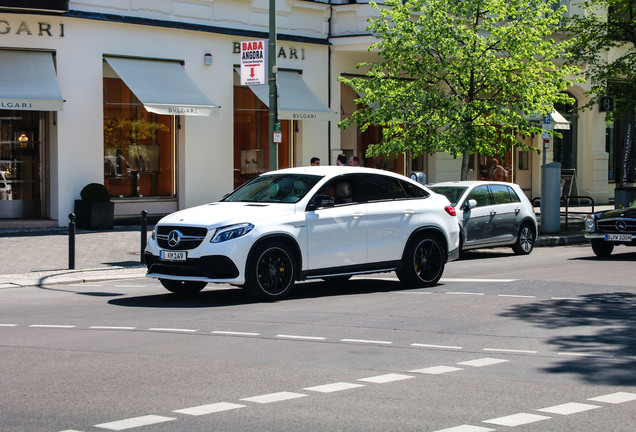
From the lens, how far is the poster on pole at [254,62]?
62.0ft

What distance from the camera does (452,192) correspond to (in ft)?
63.4

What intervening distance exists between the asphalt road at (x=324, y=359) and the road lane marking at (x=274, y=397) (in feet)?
0.05

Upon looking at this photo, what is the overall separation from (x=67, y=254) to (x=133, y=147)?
7.06m

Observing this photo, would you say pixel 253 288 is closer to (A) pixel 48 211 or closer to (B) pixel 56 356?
(B) pixel 56 356

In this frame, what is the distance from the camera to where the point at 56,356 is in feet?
28.1

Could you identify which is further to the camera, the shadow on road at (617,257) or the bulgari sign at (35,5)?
the bulgari sign at (35,5)

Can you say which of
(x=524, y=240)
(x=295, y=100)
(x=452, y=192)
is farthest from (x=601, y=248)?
(x=295, y=100)

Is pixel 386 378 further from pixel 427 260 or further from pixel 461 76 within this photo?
pixel 461 76

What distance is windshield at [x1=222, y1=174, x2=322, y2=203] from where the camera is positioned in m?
12.8

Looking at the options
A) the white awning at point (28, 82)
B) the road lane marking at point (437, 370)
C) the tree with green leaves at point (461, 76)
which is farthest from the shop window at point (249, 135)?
the road lane marking at point (437, 370)

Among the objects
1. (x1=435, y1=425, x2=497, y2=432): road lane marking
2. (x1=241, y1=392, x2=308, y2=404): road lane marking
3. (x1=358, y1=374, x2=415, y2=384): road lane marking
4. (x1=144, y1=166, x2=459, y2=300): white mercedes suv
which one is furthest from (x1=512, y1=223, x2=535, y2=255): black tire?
(x1=435, y1=425, x2=497, y2=432): road lane marking

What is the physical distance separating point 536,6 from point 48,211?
1311cm

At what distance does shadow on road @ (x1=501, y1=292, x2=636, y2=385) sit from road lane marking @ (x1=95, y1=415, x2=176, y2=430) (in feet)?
11.2

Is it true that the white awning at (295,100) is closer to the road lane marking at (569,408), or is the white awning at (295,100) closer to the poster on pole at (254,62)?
the poster on pole at (254,62)
